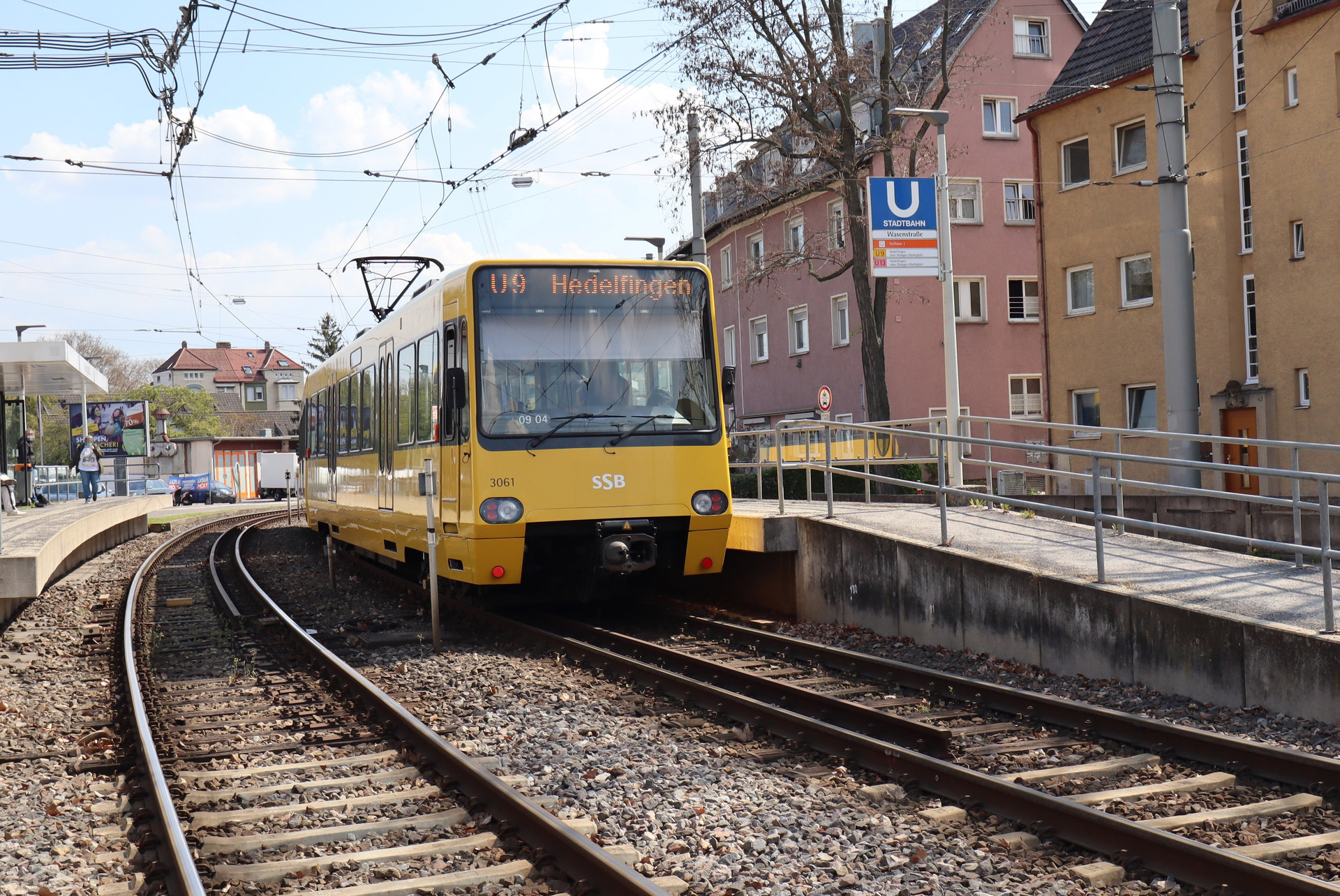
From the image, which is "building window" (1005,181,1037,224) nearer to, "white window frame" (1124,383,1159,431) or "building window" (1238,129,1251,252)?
"white window frame" (1124,383,1159,431)

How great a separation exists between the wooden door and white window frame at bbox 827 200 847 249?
335 inches

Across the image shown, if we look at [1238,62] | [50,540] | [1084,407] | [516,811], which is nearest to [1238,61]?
[1238,62]

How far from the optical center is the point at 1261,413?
73.9ft

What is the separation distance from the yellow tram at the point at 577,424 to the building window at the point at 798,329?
28.5 meters

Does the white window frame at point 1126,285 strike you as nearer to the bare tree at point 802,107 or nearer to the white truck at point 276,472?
the bare tree at point 802,107

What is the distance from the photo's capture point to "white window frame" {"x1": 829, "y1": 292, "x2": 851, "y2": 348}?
122ft

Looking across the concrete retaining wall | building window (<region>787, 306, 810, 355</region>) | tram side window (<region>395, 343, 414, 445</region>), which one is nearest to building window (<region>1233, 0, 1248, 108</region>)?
the concrete retaining wall

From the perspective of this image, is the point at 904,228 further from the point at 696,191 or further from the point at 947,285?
the point at 696,191

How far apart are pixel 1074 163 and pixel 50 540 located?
22.8 metres

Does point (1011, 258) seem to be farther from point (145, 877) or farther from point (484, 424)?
point (145, 877)

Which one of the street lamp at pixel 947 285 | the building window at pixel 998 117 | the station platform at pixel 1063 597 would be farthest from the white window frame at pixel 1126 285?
the station platform at pixel 1063 597

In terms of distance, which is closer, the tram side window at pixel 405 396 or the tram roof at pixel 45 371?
the tram side window at pixel 405 396

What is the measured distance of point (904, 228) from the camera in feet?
50.7

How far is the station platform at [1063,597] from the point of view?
710 cm
